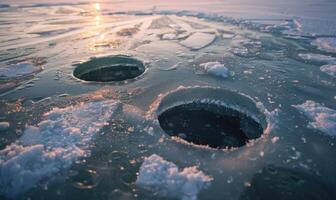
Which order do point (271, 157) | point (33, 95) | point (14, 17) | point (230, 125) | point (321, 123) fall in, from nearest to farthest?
point (271, 157)
point (321, 123)
point (230, 125)
point (33, 95)
point (14, 17)

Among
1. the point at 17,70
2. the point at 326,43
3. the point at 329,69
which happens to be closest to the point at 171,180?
the point at 17,70

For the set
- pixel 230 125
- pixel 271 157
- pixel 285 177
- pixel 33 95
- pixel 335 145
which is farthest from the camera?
pixel 33 95

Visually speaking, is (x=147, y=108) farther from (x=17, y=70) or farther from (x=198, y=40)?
(x=198, y=40)

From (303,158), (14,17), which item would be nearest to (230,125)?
(303,158)

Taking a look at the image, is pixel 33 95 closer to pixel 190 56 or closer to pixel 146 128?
pixel 146 128

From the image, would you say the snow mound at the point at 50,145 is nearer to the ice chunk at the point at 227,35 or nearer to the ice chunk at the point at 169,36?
the ice chunk at the point at 169,36

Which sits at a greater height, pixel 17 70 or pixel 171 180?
pixel 17 70
